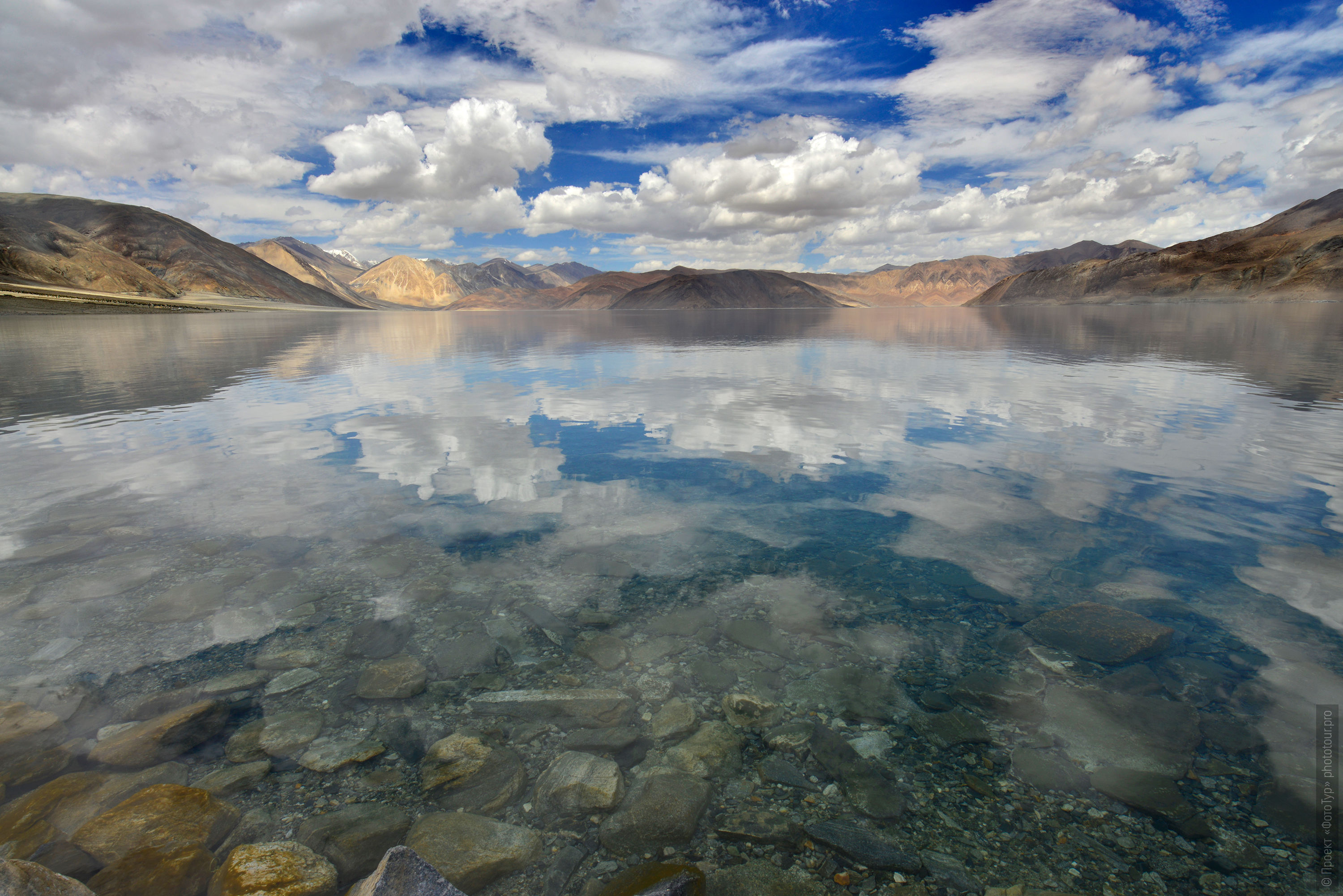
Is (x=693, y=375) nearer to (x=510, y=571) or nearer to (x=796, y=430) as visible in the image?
(x=796, y=430)

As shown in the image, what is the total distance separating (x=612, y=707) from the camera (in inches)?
204

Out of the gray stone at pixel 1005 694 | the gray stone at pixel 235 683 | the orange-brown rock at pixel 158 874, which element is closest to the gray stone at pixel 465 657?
the gray stone at pixel 235 683

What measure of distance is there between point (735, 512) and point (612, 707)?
4.72m

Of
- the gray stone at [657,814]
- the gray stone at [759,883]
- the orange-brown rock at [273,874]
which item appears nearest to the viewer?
the orange-brown rock at [273,874]

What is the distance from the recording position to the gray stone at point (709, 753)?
→ 455 cm

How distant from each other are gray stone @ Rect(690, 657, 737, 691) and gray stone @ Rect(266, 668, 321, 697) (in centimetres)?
340

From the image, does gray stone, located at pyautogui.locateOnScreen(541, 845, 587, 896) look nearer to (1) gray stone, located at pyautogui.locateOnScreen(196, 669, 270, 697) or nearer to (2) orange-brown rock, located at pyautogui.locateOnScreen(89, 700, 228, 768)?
(2) orange-brown rock, located at pyautogui.locateOnScreen(89, 700, 228, 768)

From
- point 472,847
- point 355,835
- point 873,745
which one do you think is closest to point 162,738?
point 355,835

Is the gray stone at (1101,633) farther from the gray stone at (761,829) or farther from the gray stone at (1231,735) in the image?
the gray stone at (761,829)

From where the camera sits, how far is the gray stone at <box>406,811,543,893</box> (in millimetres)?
3684

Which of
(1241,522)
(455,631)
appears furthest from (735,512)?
(1241,522)

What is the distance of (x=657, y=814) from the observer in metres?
4.14

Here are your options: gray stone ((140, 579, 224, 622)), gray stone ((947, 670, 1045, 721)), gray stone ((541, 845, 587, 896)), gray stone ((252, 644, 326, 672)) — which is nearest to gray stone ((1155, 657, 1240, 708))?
gray stone ((947, 670, 1045, 721))

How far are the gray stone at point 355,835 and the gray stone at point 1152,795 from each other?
4798 millimetres
